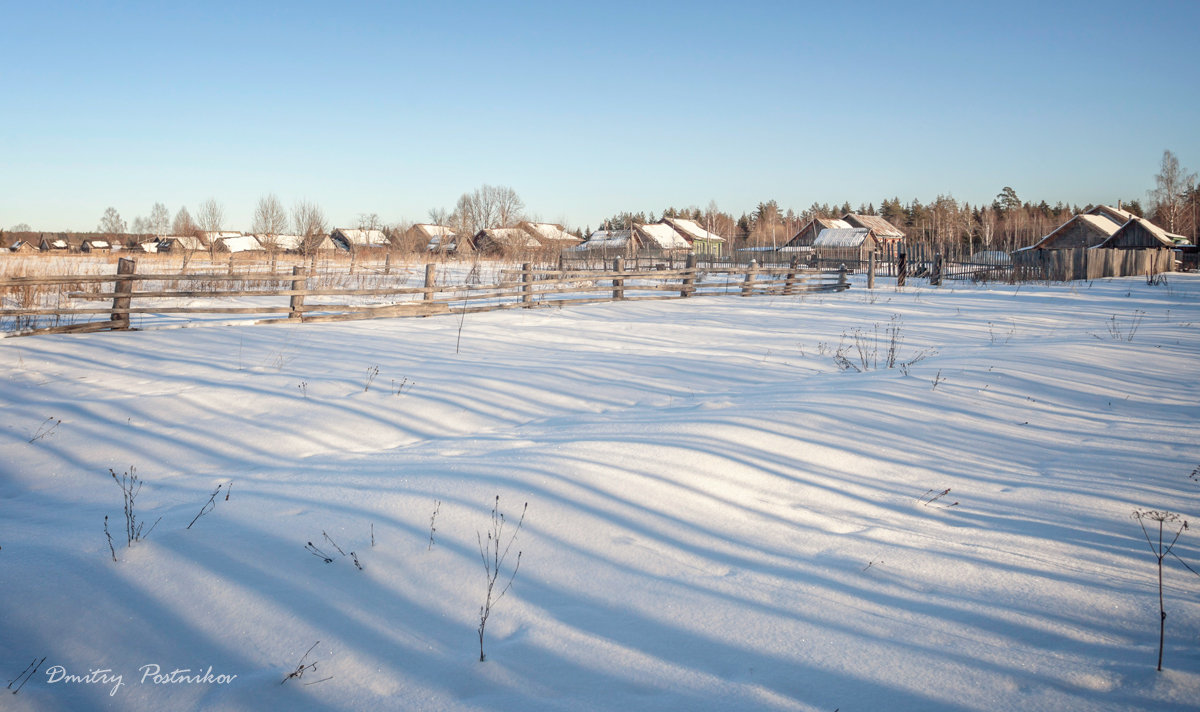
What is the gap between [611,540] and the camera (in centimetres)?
325

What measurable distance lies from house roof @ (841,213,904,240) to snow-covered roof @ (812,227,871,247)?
3.18 meters

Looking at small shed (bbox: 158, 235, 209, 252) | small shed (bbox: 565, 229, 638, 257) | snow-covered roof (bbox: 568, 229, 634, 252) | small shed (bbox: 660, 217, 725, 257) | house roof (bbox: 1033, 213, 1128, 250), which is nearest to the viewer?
house roof (bbox: 1033, 213, 1128, 250)

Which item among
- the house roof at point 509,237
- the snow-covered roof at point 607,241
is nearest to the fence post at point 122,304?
the snow-covered roof at point 607,241

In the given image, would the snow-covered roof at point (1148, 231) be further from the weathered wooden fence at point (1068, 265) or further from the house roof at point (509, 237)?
the house roof at point (509, 237)

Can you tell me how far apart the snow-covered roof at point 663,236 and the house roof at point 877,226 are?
661 inches

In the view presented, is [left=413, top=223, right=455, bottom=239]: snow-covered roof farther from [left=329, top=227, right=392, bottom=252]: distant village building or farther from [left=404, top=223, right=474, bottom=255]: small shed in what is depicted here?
[left=329, top=227, right=392, bottom=252]: distant village building

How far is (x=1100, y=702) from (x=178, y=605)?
3.42 m

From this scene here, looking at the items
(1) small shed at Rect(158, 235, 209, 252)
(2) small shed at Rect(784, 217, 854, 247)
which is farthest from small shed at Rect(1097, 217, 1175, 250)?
(1) small shed at Rect(158, 235, 209, 252)

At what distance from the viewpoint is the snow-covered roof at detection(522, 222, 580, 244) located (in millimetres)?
64312

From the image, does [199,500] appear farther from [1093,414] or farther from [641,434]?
[1093,414]

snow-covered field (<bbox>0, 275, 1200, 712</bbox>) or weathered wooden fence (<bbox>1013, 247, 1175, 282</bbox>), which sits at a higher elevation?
weathered wooden fence (<bbox>1013, 247, 1175, 282</bbox>)

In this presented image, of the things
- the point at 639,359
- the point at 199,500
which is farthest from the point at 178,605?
the point at 639,359
